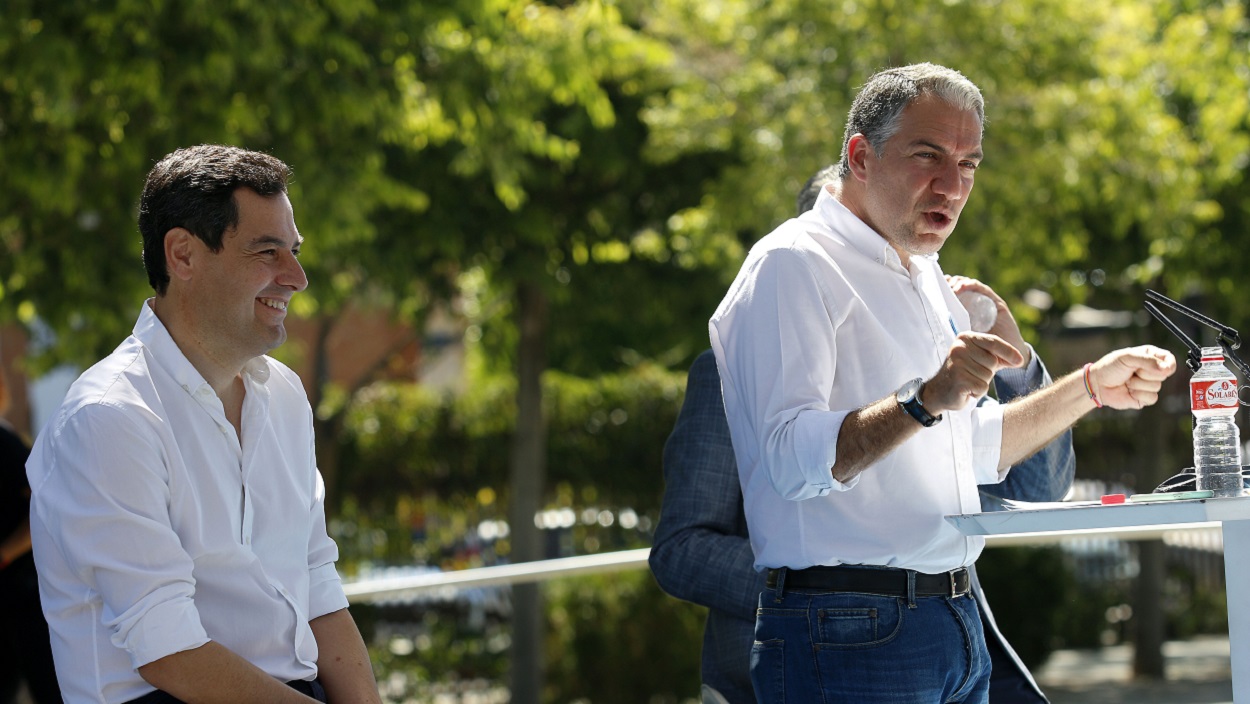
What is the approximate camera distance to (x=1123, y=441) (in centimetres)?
1335

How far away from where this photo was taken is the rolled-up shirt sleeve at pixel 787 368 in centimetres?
228

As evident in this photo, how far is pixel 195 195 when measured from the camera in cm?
258

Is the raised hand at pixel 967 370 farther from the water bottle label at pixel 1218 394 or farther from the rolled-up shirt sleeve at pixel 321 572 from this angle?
the rolled-up shirt sleeve at pixel 321 572

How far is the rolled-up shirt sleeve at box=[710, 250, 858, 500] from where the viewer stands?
2.28m

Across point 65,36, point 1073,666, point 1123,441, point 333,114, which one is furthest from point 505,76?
point 1123,441

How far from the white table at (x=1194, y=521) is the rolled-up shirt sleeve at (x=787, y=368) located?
0.89ft

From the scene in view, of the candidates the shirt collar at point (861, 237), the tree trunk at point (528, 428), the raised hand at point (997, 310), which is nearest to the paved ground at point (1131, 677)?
the tree trunk at point (528, 428)

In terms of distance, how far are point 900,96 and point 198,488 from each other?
145 centimetres

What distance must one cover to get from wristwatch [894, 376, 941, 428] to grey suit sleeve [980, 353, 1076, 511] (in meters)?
0.89

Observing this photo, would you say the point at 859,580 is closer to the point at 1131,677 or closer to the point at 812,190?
the point at 812,190

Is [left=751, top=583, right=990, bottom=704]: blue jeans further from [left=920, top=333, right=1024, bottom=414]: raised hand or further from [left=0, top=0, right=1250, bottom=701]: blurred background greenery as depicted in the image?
[left=0, top=0, right=1250, bottom=701]: blurred background greenery

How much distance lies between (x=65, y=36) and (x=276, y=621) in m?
4.38

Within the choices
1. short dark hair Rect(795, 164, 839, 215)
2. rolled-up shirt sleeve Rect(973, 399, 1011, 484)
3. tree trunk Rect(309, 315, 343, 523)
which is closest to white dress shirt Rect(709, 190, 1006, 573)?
rolled-up shirt sleeve Rect(973, 399, 1011, 484)

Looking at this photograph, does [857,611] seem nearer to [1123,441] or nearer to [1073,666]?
[1073,666]
